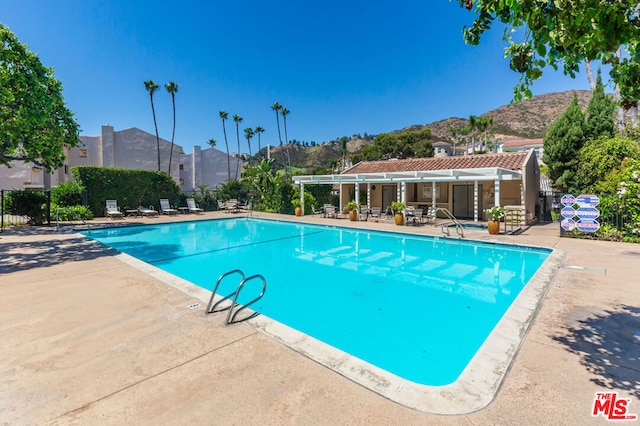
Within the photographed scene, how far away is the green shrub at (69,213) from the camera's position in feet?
59.7

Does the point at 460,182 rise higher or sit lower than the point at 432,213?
higher

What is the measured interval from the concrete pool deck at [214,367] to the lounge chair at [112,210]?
54.0 feet

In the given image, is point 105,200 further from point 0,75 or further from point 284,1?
point 284,1

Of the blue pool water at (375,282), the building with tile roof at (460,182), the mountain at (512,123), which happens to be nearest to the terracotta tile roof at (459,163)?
the building with tile roof at (460,182)

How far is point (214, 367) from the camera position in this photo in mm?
3445

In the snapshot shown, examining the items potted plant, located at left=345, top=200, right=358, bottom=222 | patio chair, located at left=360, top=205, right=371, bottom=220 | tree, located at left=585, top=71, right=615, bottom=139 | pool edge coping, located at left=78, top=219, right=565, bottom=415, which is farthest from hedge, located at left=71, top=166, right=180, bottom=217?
tree, located at left=585, top=71, right=615, bottom=139

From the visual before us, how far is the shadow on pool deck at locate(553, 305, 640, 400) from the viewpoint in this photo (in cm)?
320

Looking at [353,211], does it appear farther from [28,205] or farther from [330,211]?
[28,205]

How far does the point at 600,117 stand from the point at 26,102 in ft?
104

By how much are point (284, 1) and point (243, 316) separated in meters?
22.8

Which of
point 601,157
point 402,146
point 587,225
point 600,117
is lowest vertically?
point 587,225

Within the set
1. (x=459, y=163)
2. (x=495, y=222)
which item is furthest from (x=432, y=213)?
(x=459, y=163)

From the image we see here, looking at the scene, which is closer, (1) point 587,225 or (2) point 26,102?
(2) point 26,102

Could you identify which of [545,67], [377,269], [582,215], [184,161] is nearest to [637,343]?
[545,67]
